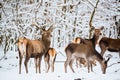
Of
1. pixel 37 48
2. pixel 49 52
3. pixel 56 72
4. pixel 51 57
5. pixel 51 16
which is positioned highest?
pixel 51 16

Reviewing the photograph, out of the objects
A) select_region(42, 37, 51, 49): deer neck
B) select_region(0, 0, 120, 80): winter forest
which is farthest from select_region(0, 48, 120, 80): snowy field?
select_region(0, 0, 120, 80): winter forest

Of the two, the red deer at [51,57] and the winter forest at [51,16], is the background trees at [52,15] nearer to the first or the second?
the winter forest at [51,16]

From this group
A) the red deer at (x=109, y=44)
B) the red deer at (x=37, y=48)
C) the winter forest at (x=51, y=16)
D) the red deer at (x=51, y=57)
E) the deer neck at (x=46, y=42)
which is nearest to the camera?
the red deer at (x=37, y=48)

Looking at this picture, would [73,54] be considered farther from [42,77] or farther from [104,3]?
[104,3]

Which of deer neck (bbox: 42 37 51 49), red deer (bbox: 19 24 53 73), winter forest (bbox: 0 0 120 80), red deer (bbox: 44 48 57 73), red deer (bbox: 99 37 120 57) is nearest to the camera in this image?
red deer (bbox: 19 24 53 73)

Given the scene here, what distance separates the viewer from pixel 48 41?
443 inches

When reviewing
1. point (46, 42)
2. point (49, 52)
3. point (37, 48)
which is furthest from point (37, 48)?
point (46, 42)

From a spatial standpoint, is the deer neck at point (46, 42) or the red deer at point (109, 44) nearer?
the deer neck at point (46, 42)

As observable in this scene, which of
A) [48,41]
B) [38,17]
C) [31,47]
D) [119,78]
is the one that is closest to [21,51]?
[31,47]

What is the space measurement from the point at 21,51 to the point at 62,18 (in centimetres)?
597

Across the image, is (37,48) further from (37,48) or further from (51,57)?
(51,57)

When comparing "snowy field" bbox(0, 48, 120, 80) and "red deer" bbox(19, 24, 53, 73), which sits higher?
"red deer" bbox(19, 24, 53, 73)

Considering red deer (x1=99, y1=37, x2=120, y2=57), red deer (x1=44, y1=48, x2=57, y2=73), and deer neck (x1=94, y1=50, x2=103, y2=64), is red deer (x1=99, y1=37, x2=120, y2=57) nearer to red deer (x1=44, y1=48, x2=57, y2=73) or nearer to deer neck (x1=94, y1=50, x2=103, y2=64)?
deer neck (x1=94, y1=50, x2=103, y2=64)

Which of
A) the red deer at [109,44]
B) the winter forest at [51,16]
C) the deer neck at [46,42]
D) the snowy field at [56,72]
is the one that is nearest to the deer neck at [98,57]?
the snowy field at [56,72]
